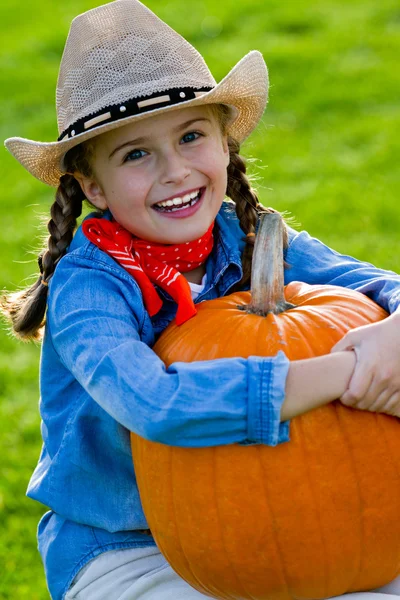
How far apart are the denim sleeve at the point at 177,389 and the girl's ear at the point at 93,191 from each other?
54cm

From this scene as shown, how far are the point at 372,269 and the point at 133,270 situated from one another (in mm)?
875

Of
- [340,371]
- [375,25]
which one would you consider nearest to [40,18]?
[375,25]

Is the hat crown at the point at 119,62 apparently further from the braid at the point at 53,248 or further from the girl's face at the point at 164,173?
the braid at the point at 53,248

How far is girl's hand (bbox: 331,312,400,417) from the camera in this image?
8.36 ft

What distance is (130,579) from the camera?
3199 mm

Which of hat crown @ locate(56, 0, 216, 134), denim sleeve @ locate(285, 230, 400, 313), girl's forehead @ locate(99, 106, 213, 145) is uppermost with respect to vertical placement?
hat crown @ locate(56, 0, 216, 134)

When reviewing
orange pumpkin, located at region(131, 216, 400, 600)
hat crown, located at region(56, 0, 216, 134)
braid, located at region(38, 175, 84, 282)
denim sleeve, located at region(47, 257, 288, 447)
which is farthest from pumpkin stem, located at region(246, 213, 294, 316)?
braid, located at region(38, 175, 84, 282)

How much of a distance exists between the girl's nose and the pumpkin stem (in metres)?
0.33

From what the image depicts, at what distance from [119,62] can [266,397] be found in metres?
1.21

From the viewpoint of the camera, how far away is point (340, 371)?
2.55 meters

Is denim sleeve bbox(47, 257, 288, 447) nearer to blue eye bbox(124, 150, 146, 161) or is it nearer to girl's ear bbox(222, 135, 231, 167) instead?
blue eye bbox(124, 150, 146, 161)

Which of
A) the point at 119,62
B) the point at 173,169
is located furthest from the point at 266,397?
the point at 119,62

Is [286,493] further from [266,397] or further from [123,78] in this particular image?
[123,78]

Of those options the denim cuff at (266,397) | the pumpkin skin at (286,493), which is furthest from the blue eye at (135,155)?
the denim cuff at (266,397)
